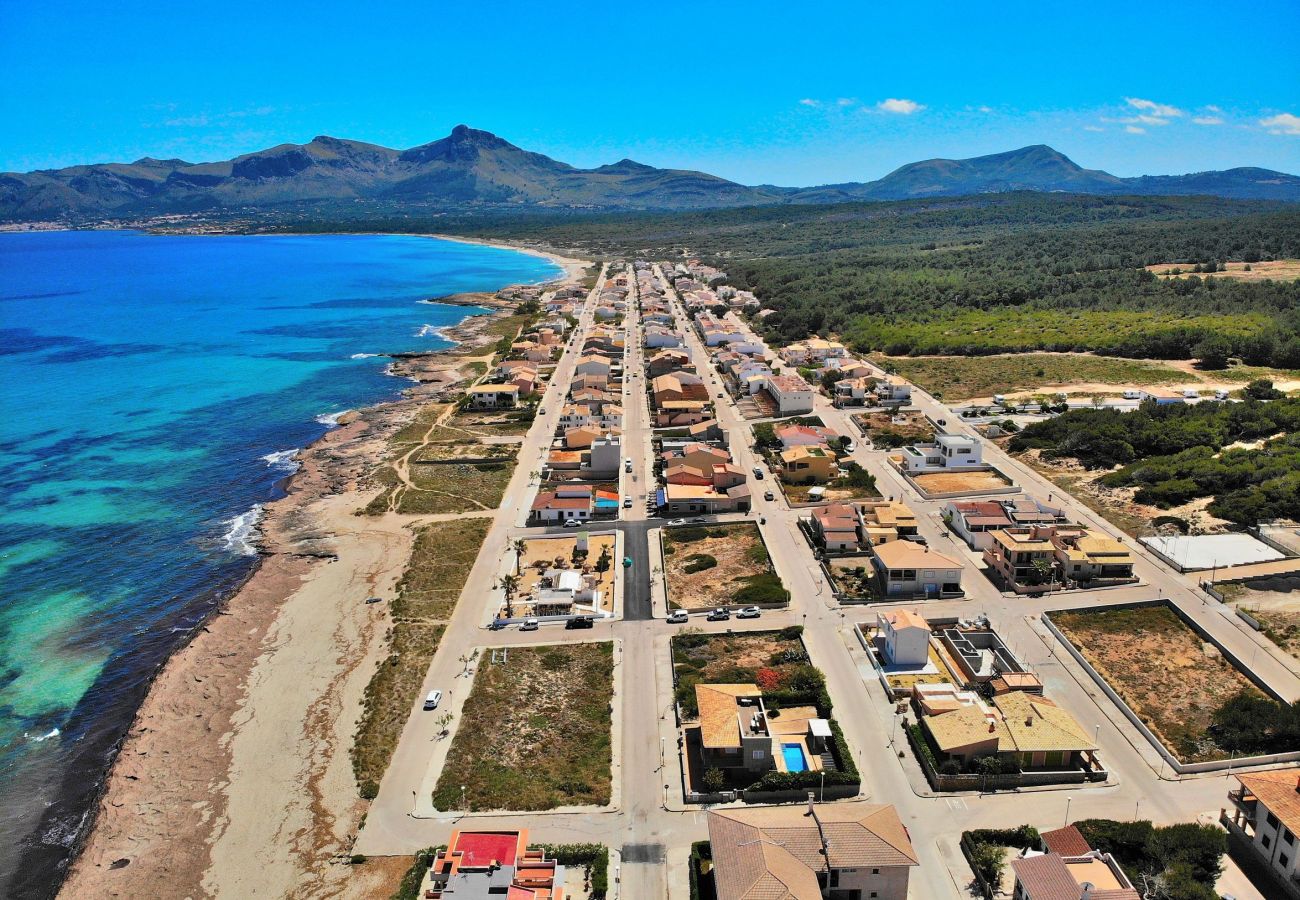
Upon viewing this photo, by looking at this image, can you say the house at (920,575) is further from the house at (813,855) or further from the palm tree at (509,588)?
the palm tree at (509,588)

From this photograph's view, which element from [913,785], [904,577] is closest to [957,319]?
[904,577]

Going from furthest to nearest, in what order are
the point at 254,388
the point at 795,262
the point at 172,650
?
the point at 795,262 → the point at 254,388 → the point at 172,650

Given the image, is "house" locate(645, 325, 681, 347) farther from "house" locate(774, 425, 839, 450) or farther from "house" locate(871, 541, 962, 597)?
"house" locate(871, 541, 962, 597)

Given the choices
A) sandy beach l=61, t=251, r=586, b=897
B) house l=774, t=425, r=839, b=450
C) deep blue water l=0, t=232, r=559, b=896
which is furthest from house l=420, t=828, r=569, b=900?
house l=774, t=425, r=839, b=450

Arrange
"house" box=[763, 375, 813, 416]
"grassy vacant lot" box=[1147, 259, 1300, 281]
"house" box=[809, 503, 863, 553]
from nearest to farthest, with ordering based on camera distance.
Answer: "house" box=[809, 503, 863, 553] → "house" box=[763, 375, 813, 416] → "grassy vacant lot" box=[1147, 259, 1300, 281]

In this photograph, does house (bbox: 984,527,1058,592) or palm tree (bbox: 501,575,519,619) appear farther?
house (bbox: 984,527,1058,592)

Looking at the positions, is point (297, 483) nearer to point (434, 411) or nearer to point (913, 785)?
point (434, 411)
